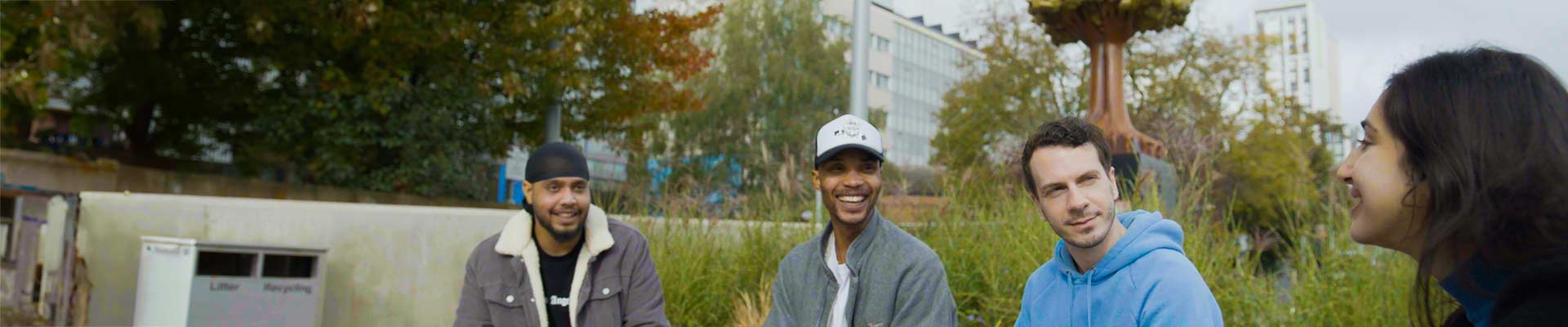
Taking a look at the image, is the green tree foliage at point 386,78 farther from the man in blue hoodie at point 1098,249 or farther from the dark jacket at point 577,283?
the man in blue hoodie at point 1098,249

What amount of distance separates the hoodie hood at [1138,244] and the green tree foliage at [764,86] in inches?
908

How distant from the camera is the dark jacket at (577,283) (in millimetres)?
3686

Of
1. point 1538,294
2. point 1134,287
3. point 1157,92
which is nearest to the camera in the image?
point 1538,294

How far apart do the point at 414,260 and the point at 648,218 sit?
1.39 metres

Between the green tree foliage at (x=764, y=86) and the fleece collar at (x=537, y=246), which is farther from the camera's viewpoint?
the green tree foliage at (x=764, y=86)

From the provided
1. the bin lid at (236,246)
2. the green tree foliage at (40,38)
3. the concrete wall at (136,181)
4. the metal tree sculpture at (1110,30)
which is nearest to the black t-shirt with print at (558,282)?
the bin lid at (236,246)

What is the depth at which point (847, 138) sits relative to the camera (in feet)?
9.20

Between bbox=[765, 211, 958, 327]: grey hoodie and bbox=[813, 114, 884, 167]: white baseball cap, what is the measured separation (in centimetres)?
21

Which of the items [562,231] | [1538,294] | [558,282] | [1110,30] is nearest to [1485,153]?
[1538,294]

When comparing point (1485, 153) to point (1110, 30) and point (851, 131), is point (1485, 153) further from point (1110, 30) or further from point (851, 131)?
point (1110, 30)

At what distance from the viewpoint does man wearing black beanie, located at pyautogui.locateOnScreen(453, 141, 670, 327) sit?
12.1ft

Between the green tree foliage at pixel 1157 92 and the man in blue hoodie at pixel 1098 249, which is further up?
the green tree foliage at pixel 1157 92

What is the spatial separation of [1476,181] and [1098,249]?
1.05 meters

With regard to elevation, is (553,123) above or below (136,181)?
above
